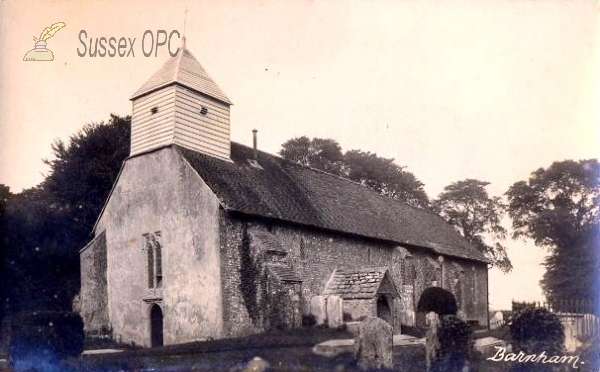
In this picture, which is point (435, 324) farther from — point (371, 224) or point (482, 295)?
point (482, 295)

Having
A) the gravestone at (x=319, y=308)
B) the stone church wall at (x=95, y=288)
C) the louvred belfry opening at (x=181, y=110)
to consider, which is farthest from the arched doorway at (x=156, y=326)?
the louvred belfry opening at (x=181, y=110)

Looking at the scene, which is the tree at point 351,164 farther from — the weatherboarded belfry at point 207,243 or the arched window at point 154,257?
the arched window at point 154,257

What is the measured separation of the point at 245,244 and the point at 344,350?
22.1 ft

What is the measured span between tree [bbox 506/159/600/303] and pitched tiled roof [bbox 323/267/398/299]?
920 centimetres

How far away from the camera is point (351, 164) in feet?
179

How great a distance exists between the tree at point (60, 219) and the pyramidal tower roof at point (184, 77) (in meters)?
8.32

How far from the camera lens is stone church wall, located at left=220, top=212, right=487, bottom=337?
883 inches

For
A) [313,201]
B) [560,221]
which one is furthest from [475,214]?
[313,201]

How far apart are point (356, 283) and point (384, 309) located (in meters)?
1.68

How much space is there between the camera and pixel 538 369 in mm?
15133

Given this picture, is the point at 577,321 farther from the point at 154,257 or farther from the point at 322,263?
the point at 154,257

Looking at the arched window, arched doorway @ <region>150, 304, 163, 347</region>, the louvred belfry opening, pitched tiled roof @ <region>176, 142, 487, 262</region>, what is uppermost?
the louvred belfry opening

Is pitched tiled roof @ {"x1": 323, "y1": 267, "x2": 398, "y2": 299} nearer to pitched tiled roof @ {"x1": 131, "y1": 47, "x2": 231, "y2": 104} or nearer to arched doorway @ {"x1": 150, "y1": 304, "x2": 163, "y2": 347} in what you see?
arched doorway @ {"x1": 150, "y1": 304, "x2": 163, "y2": 347}

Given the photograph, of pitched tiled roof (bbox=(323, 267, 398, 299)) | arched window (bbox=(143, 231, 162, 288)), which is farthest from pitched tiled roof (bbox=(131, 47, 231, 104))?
pitched tiled roof (bbox=(323, 267, 398, 299))
